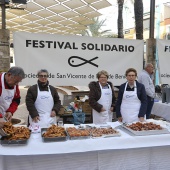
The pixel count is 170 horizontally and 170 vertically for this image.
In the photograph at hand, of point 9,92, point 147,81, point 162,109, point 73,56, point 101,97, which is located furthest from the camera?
point 162,109

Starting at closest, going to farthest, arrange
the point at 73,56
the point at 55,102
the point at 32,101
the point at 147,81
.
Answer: the point at 32,101, the point at 55,102, the point at 73,56, the point at 147,81

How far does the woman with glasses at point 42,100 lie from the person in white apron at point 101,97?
0.76m

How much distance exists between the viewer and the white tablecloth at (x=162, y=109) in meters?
5.33

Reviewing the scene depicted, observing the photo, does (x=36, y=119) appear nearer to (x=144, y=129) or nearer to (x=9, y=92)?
(x=9, y=92)

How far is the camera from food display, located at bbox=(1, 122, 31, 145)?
92.0 inches

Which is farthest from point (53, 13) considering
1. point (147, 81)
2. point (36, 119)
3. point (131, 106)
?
point (36, 119)

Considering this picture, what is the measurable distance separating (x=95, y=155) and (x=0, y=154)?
1.04 m

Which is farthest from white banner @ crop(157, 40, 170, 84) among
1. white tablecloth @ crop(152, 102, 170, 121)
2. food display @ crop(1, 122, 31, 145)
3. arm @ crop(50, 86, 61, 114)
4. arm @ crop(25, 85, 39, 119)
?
food display @ crop(1, 122, 31, 145)

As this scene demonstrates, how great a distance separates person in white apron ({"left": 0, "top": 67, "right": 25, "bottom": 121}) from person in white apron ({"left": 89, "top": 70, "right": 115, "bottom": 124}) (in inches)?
Result: 53.4

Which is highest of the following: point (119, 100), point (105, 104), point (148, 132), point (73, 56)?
point (73, 56)

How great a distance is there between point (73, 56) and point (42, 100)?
1.48 m

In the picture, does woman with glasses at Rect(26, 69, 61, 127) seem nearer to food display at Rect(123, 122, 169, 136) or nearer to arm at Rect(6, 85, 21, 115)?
arm at Rect(6, 85, 21, 115)

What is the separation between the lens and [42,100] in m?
3.54

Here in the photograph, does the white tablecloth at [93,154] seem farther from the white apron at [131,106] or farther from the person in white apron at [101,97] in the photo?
the person in white apron at [101,97]
